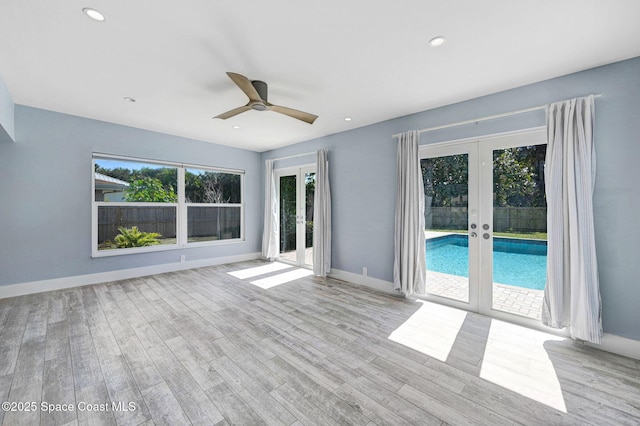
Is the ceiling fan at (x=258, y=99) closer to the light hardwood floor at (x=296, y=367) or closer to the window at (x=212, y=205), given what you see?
the light hardwood floor at (x=296, y=367)

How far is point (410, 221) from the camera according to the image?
11.7 ft

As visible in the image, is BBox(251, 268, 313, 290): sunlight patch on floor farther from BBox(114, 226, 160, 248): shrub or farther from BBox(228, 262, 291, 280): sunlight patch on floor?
BBox(114, 226, 160, 248): shrub

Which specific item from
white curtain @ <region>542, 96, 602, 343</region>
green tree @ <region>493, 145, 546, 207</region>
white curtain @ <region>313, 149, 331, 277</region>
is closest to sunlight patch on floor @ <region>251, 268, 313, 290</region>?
white curtain @ <region>313, 149, 331, 277</region>

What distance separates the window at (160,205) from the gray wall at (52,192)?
0.18 meters

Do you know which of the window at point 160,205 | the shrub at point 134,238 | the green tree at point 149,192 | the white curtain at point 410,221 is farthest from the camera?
the green tree at point 149,192

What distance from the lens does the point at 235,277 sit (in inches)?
183

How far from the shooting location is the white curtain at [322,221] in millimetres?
4672

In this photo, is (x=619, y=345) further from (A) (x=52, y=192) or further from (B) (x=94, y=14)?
(A) (x=52, y=192)

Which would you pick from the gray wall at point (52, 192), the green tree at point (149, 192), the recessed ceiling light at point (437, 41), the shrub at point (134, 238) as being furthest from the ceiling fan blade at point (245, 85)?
the shrub at point (134, 238)

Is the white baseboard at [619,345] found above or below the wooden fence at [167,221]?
below

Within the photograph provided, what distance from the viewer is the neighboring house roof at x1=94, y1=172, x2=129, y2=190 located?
4281 mm

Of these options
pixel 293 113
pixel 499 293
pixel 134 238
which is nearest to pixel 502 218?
pixel 499 293

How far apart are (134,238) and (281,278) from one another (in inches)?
109

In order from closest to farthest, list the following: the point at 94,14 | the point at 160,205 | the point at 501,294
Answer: the point at 94,14, the point at 501,294, the point at 160,205
